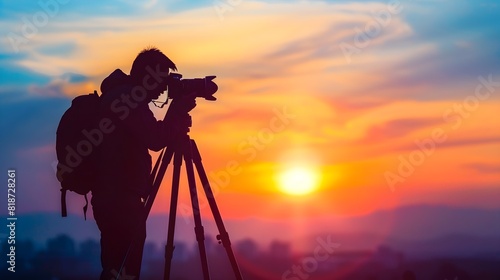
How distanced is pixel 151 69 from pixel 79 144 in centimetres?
102

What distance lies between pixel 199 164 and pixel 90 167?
110 cm

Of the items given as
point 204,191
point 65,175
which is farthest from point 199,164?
point 65,175

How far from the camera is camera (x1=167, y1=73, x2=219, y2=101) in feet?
25.9

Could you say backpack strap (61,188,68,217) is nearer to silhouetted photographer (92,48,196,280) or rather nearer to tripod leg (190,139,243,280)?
silhouetted photographer (92,48,196,280)

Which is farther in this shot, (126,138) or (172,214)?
(126,138)

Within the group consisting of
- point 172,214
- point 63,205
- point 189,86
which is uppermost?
point 189,86

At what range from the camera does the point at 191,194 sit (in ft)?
25.6

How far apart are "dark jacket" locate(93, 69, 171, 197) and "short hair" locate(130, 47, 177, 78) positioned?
6.1 inches

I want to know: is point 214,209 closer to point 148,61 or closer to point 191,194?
point 191,194

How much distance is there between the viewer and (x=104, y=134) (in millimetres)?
7898

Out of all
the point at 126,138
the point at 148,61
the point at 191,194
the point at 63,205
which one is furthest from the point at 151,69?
the point at 63,205

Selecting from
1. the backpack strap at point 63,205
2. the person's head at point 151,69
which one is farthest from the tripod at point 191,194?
the backpack strap at point 63,205

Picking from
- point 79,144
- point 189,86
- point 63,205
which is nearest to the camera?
point 79,144

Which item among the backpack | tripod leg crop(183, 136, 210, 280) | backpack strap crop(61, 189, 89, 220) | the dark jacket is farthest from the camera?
backpack strap crop(61, 189, 89, 220)
